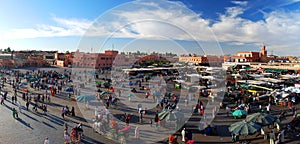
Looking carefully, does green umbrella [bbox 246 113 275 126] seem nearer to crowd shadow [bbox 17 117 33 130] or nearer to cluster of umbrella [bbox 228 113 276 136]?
cluster of umbrella [bbox 228 113 276 136]

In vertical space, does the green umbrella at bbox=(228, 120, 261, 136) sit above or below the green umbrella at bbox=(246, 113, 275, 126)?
below

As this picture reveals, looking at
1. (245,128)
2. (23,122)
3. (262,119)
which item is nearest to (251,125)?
(245,128)

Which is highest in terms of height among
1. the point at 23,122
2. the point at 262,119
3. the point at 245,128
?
the point at 262,119

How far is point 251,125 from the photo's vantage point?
929 cm

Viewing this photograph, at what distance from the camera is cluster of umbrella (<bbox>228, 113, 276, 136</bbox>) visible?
9016mm

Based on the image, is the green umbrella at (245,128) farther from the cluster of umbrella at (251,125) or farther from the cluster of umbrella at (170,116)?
the cluster of umbrella at (170,116)

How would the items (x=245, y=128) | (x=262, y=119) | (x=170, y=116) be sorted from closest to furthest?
(x=245, y=128), (x=262, y=119), (x=170, y=116)

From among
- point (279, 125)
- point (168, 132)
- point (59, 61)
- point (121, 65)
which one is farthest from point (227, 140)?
point (59, 61)

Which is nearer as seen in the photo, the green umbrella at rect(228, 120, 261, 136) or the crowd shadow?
the green umbrella at rect(228, 120, 261, 136)

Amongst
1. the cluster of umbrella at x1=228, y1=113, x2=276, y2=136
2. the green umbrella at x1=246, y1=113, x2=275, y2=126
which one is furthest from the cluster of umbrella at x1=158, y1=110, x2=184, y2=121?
the green umbrella at x1=246, y1=113, x2=275, y2=126

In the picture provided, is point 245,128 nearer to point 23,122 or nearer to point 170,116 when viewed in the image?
point 170,116

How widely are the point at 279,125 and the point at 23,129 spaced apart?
13.7 m

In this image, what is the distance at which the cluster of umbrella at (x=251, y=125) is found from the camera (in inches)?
355

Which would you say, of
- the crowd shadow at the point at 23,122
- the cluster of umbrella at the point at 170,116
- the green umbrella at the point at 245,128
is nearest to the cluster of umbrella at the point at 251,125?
the green umbrella at the point at 245,128
